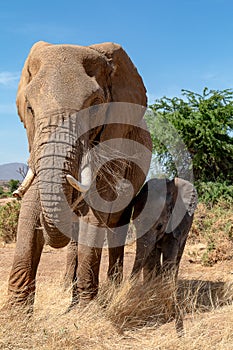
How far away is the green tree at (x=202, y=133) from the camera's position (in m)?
14.1

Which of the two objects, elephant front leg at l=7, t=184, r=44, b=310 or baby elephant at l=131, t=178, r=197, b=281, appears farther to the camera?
baby elephant at l=131, t=178, r=197, b=281

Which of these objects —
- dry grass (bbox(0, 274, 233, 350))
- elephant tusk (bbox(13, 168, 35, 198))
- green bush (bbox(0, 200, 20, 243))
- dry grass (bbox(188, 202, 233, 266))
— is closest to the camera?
dry grass (bbox(0, 274, 233, 350))

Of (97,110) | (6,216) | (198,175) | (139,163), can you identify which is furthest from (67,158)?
(198,175)

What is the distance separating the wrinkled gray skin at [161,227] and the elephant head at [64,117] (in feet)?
3.64

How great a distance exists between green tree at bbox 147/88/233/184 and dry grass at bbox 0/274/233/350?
839 centimetres

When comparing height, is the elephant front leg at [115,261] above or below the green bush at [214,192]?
below

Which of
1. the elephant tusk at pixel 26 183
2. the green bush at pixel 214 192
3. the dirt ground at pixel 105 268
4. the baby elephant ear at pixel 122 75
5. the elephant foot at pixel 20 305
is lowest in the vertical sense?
the dirt ground at pixel 105 268

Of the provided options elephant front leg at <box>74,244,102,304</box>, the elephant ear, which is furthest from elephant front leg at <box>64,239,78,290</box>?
the elephant ear

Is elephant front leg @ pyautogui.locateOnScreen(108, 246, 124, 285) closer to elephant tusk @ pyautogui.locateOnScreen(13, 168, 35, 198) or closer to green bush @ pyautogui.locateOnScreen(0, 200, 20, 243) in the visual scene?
elephant tusk @ pyautogui.locateOnScreen(13, 168, 35, 198)

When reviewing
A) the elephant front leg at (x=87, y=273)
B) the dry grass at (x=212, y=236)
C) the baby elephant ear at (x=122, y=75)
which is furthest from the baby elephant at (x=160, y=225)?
the dry grass at (x=212, y=236)

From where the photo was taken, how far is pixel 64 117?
395 cm

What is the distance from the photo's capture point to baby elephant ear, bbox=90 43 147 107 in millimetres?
4855

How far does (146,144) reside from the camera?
23.0ft

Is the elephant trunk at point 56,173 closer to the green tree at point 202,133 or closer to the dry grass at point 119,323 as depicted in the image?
the dry grass at point 119,323
